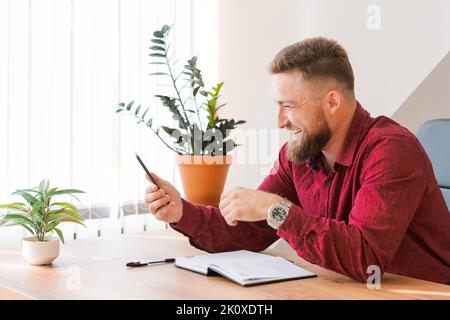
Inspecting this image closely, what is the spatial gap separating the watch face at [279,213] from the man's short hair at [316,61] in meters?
0.42

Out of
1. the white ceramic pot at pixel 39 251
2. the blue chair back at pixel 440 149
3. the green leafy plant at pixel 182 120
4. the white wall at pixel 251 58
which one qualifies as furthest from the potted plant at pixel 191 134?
the white ceramic pot at pixel 39 251

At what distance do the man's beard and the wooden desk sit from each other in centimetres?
29

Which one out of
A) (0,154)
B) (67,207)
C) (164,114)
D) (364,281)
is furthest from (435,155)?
(0,154)

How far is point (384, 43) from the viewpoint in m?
2.87

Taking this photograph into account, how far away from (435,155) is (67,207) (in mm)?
1104

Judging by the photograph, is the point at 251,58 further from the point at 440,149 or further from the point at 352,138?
the point at 352,138

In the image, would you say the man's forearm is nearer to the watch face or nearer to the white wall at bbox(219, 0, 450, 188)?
the watch face

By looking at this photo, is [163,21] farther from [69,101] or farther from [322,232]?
[322,232]

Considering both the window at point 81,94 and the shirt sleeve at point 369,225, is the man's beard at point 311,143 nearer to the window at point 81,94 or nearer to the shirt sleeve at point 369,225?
the shirt sleeve at point 369,225

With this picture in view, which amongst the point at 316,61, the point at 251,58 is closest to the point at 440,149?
the point at 316,61

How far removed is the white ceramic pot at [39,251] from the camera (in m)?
1.48

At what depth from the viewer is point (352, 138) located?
1.63 metres

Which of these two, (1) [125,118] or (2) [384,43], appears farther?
(2) [384,43]

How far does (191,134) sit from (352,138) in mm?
1074
